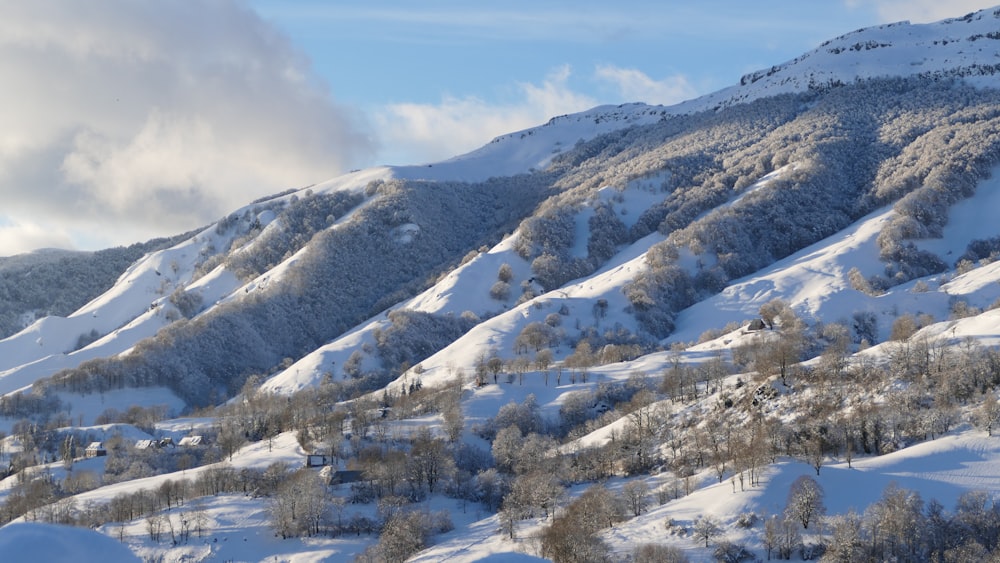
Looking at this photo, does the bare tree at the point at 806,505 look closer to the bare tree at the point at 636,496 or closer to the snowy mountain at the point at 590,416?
the snowy mountain at the point at 590,416

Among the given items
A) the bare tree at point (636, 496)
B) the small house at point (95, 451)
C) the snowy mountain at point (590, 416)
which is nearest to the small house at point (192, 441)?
the snowy mountain at point (590, 416)

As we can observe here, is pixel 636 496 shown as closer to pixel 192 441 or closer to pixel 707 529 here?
pixel 707 529

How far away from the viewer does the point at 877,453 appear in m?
88.1

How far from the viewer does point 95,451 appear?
134 m

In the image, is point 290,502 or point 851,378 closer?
point 290,502

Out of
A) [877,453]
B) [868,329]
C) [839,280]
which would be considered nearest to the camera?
[877,453]

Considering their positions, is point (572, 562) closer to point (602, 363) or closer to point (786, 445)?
point (786, 445)

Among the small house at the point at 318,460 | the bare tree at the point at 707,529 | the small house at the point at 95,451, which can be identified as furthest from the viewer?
the small house at the point at 95,451

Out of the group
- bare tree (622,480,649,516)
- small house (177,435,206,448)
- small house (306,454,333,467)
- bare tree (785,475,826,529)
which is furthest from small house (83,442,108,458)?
bare tree (785,475,826,529)

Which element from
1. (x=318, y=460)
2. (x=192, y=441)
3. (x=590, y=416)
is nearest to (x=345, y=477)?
(x=318, y=460)

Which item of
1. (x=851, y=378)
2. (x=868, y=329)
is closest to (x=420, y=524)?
(x=851, y=378)

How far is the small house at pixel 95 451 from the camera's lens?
13375cm

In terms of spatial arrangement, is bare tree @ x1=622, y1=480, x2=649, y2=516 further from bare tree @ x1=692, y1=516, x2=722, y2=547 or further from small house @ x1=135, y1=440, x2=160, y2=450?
small house @ x1=135, y1=440, x2=160, y2=450

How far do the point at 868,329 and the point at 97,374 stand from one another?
132766 mm
